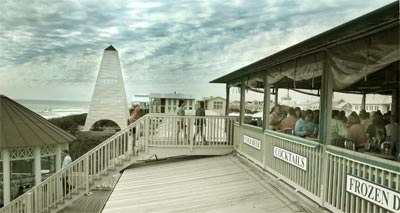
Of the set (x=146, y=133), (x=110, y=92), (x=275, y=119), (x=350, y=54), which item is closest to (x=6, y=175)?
(x=146, y=133)

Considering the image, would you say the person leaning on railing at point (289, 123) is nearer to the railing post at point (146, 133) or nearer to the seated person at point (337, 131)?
the seated person at point (337, 131)

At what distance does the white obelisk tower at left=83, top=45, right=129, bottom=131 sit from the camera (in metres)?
31.4

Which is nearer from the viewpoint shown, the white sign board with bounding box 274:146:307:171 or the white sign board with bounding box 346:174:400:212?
the white sign board with bounding box 346:174:400:212

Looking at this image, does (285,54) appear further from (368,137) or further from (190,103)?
(190,103)

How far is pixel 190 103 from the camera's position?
141 feet

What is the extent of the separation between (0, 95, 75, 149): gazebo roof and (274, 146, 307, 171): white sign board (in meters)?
8.04

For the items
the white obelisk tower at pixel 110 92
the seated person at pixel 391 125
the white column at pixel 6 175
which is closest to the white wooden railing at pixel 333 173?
the seated person at pixel 391 125

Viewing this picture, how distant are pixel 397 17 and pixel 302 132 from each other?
10.6 feet

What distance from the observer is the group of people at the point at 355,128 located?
5148 millimetres

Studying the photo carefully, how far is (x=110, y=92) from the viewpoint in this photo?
103ft

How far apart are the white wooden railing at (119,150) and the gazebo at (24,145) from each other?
1352 mm

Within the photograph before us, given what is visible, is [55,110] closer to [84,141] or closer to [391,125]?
[84,141]

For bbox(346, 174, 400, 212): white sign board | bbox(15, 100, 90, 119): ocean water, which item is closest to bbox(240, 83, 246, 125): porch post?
bbox(346, 174, 400, 212): white sign board

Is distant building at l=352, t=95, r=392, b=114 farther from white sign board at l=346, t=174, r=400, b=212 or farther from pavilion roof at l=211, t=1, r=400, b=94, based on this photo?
white sign board at l=346, t=174, r=400, b=212
